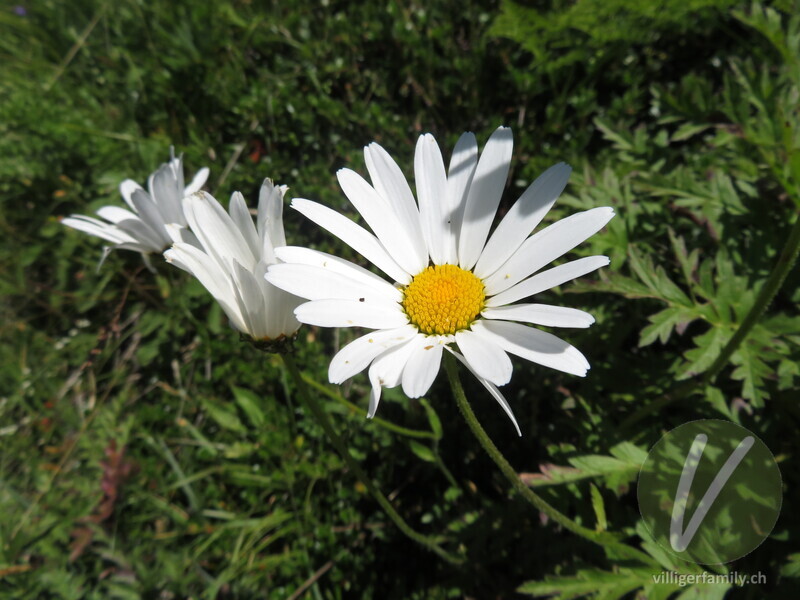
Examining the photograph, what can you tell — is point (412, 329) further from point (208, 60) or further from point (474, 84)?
point (208, 60)

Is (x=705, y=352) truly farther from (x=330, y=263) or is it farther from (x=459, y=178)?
(x=330, y=263)

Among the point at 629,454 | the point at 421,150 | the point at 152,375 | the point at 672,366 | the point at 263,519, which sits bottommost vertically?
the point at 263,519

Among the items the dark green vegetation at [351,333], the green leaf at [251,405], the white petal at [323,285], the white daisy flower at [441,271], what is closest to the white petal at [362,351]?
the white daisy flower at [441,271]

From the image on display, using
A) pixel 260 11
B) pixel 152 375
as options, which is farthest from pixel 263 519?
pixel 260 11

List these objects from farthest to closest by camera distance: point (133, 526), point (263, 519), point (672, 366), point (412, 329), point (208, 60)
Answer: point (208, 60) → point (133, 526) → point (263, 519) → point (672, 366) → point (412, 329)

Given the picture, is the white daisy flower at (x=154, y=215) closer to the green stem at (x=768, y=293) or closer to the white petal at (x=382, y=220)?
the white petal at (x=382, y=220)

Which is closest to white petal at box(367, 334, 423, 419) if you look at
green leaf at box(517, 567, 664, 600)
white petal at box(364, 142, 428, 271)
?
white petal at box(364, 142, 428, 271)

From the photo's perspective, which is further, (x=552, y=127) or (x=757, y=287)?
(x=552, y=127)
